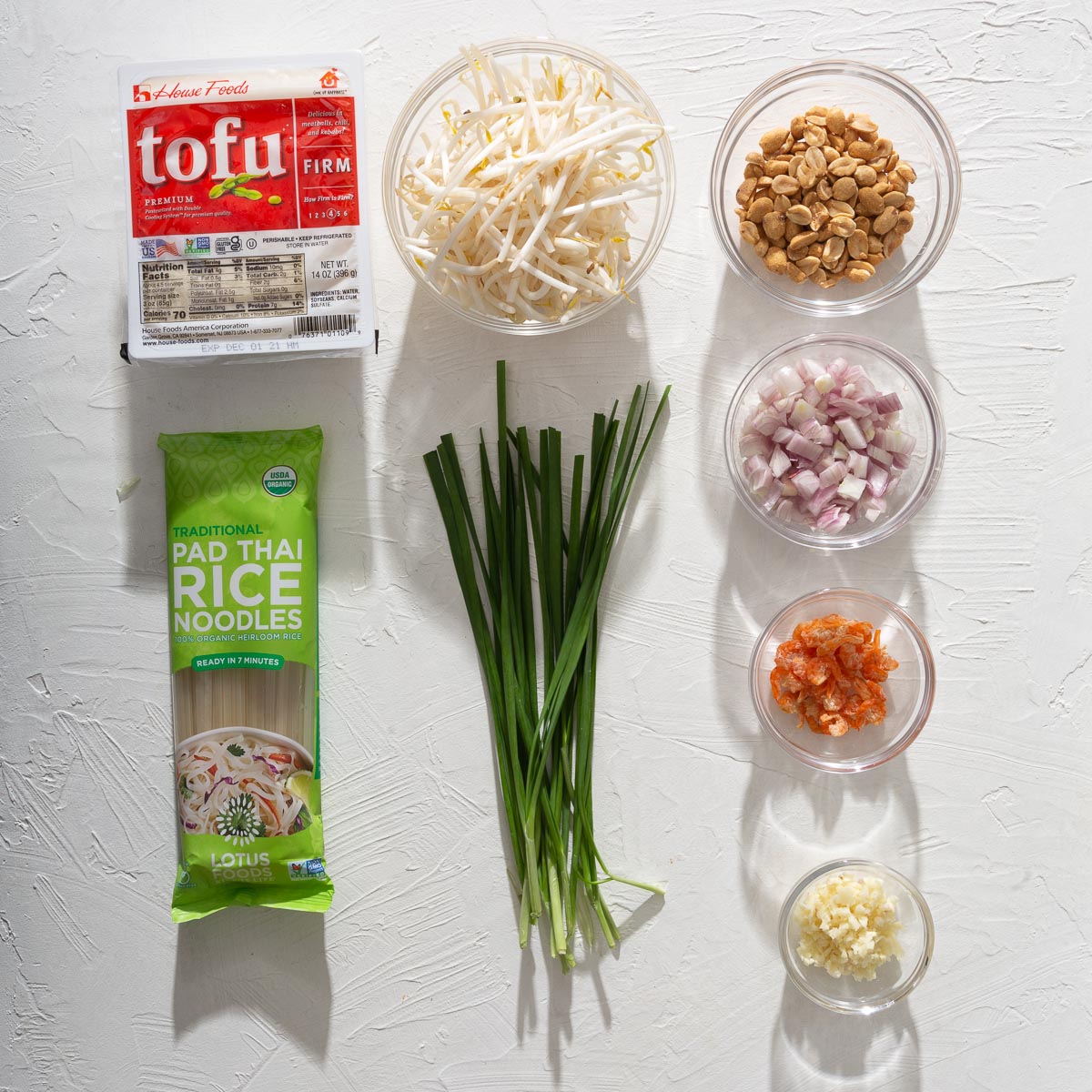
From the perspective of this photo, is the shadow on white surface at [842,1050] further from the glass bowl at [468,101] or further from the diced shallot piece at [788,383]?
the glass bowl at [468,101]

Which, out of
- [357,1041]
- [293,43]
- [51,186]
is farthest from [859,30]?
[357,1041]

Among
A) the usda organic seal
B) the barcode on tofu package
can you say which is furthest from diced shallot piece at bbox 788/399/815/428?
the usda organic seal

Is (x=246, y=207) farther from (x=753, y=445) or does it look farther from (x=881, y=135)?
(x=881, y=135)

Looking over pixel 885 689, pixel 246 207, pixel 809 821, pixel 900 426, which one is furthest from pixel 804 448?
pixel 246 207

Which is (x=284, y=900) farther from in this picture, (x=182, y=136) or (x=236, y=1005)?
(x=182, y=136)

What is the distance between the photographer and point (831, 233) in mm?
984

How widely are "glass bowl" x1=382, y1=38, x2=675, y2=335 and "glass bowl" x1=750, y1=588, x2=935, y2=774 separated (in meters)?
0.45

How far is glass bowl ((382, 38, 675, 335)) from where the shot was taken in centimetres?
100

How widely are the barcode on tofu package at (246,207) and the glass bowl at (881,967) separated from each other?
2.80 feet

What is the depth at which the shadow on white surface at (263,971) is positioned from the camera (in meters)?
1.08

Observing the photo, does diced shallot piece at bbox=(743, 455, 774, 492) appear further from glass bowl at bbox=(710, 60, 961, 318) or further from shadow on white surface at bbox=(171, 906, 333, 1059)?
shadow on white surface at bbox=(171, 906, 333, 1059)

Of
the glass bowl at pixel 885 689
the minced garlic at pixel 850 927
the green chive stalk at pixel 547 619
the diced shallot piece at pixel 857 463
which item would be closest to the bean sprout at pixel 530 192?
the green chive stalk at pixel 547 619

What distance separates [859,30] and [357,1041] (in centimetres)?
140

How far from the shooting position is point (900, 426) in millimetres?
1048
